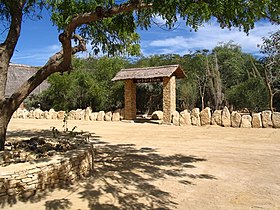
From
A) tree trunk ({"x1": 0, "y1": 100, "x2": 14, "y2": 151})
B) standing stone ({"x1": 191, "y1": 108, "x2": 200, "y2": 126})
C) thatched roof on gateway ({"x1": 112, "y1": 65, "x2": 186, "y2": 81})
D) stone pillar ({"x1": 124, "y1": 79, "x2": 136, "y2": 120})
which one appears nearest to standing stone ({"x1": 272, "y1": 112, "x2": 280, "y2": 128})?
standing stone ({"x1": 191, "y1": 108, "x2": 200, "y2": 126})

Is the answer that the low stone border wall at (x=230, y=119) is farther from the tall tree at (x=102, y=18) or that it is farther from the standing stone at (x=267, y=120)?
the tall tree at (x=102, y=18)

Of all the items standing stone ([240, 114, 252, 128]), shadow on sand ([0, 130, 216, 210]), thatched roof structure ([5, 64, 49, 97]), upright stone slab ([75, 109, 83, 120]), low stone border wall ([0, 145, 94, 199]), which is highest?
thatched roof structure ([5, 64, 49, 97])

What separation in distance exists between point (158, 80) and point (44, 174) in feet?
42.4

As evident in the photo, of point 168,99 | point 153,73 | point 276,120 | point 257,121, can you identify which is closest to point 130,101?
point 153,73

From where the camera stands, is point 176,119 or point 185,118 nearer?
point 185,118

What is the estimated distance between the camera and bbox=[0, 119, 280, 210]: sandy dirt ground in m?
4.50

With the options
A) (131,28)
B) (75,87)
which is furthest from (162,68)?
(131,28)

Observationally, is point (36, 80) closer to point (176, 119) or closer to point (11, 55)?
point (11, 55)

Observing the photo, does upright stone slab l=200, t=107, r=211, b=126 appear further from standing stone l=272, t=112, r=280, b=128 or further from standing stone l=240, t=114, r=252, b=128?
standing stone l=272, t=112, r=280, b=128

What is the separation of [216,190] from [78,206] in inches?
91.0

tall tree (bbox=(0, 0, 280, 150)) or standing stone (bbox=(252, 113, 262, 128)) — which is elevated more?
tall tree (bbox=(0, 0, 280, 150))

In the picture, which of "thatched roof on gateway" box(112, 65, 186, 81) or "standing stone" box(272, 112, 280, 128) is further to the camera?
"thatched roof on gateway" box(112, 65, 186, 81)

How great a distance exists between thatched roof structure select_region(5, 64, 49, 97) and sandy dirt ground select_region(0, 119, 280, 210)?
2407 centimetres

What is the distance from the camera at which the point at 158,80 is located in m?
17.3
